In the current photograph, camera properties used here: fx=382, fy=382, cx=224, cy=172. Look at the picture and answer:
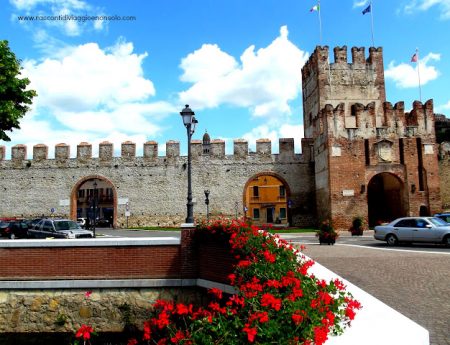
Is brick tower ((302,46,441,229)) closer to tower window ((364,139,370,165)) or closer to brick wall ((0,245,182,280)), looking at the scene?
tower window ((364,139,370,165))

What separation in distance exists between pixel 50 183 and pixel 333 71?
24.7 metres

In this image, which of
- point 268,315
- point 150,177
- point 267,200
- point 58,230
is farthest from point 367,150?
point 267,200

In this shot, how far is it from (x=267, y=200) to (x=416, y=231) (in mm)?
37062

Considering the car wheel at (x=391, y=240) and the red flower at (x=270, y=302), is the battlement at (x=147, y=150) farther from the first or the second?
the red flower at (x=270, y=302)

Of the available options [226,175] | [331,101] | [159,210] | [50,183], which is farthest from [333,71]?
[50,183]

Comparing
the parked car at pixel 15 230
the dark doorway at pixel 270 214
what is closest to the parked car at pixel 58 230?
the parked car at pixel 15 230

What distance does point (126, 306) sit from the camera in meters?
10.1

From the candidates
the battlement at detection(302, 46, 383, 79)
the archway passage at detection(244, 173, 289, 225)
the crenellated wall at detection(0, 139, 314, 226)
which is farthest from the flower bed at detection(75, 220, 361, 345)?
the archway passage at detection(244, 173, 289, 225)

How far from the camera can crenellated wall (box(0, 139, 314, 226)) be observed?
29922mm

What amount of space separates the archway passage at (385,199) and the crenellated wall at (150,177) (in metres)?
5.33

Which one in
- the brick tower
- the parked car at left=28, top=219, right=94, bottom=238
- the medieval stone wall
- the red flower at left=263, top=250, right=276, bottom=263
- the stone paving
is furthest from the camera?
the medieval stone wall

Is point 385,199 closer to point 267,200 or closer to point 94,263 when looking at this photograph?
point 267,200

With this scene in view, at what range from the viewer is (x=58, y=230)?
1573 centimetres

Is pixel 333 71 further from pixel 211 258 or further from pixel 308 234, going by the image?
pixel 211 258
